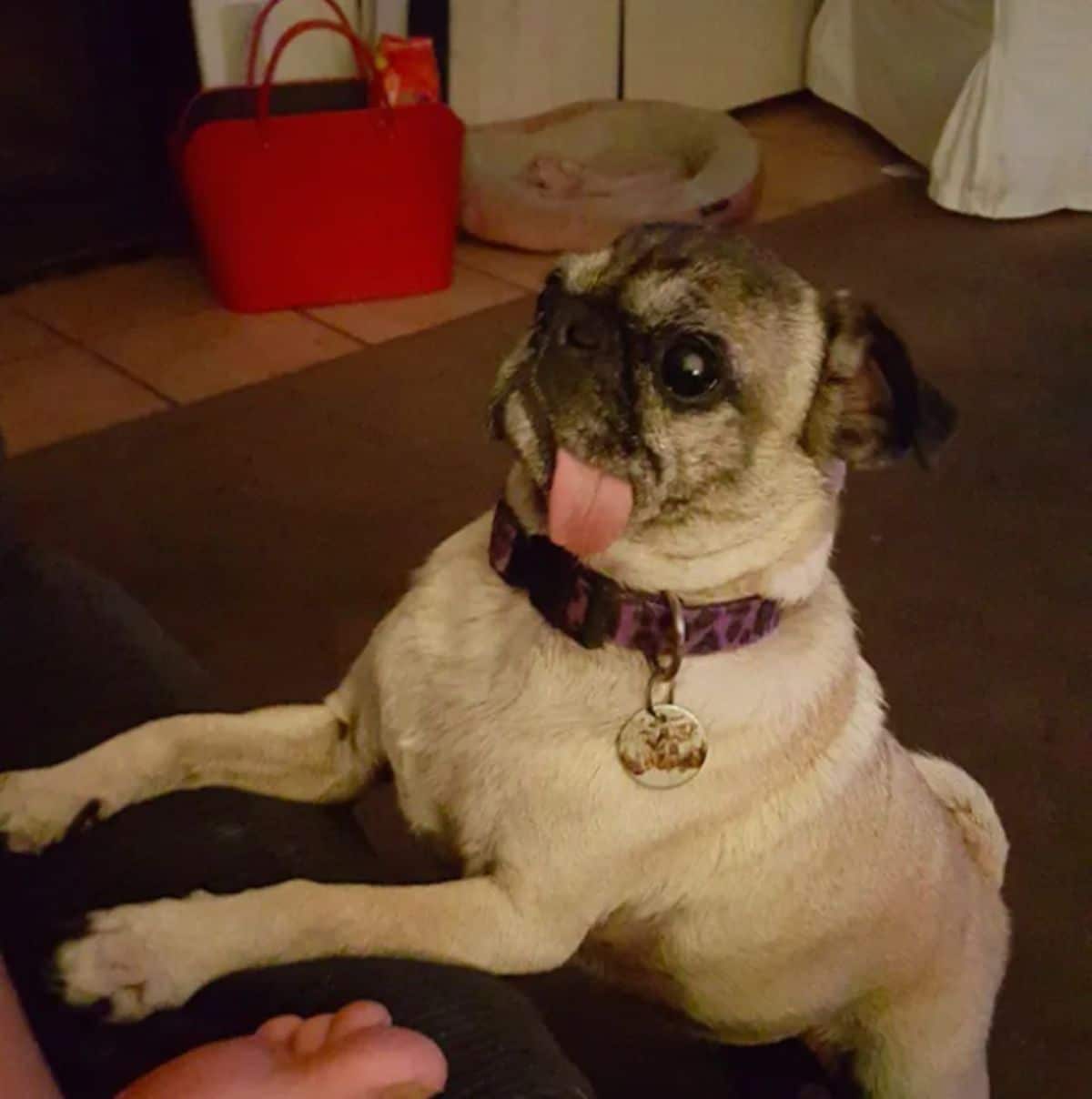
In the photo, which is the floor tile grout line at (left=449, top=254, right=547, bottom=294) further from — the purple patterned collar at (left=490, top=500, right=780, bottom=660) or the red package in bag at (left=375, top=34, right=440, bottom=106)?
the purple patterned collar at (left=490, top=500, right=780, bottom=660)

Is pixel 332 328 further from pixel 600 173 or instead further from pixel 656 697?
pixel 656 697

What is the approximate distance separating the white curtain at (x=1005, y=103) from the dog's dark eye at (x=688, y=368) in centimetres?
330

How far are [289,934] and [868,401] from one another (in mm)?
683

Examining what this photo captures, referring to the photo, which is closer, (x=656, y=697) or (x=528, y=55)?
(x=656, y=697)

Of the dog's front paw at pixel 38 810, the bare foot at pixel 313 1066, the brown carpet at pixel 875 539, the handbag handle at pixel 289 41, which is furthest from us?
the handbag handle at pixel 289 41

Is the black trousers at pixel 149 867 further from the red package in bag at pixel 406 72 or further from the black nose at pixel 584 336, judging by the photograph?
the red package in bag at pixel 406 72

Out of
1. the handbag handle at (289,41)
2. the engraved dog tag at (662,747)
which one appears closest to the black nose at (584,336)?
the engraved dog tag at (662,747)

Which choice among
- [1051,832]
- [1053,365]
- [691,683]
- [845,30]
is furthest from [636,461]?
[845,30]

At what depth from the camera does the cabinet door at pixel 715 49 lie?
4637 millimetres

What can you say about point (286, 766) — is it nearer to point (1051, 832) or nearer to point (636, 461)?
point (636, 461)

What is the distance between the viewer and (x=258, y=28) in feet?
11.4

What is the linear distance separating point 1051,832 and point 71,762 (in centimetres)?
147

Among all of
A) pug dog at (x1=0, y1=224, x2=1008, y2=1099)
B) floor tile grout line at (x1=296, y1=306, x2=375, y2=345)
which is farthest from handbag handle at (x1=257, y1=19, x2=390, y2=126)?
pug dog at (x1=0, y1=224, x2=1008, y2=1099)

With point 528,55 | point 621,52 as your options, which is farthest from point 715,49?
point 528,55
